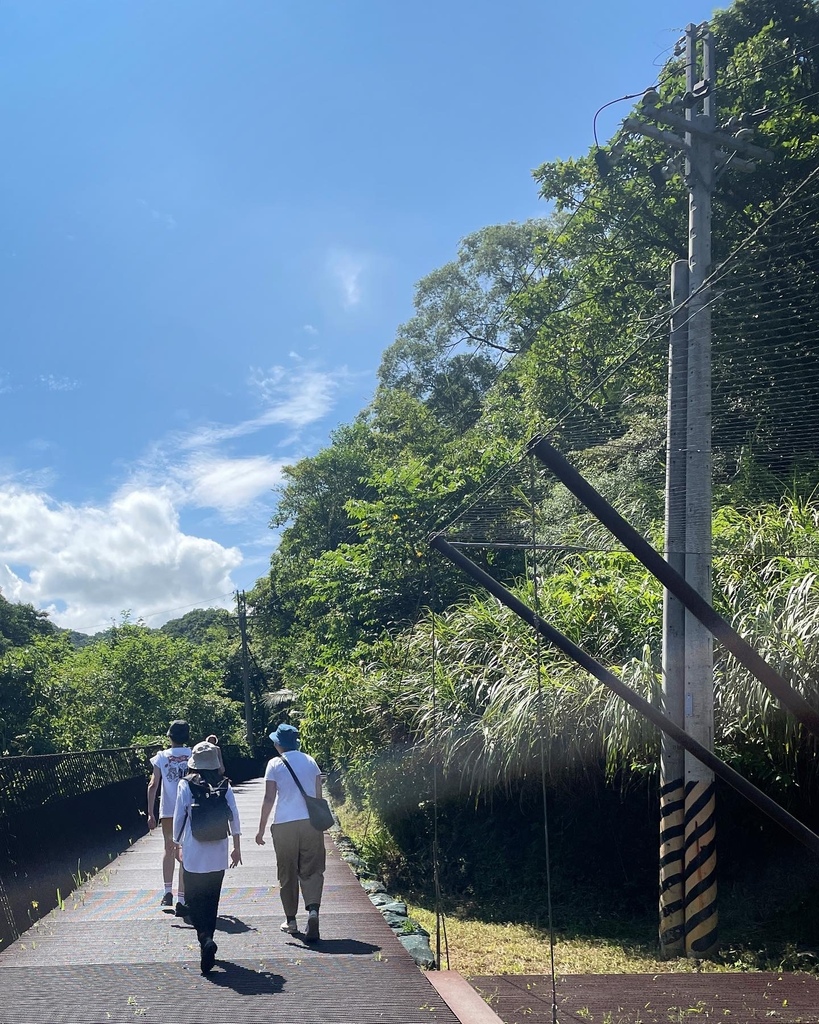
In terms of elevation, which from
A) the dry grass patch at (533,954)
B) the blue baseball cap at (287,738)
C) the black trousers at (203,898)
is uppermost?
the blue baseball cap at (287,738)

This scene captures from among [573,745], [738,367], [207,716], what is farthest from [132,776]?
[207,716]

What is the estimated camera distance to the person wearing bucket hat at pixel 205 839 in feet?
18.6

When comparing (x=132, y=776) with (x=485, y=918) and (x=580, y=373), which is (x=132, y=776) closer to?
(x=485, y=918)

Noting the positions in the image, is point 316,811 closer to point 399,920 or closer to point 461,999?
point 399,920

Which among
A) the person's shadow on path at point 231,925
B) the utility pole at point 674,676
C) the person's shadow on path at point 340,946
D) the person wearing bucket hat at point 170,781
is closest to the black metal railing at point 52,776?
the person wearing bucket hat at point 170,781

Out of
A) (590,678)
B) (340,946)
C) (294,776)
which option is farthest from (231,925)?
(590,678)

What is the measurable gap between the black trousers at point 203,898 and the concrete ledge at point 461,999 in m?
1.30

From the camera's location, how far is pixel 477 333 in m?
40.7

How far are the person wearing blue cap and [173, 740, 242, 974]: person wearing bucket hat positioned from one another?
0.45 metres

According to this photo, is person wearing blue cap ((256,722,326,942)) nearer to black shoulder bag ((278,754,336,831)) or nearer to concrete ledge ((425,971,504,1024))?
black shoulder bag ((278,754,336,831))

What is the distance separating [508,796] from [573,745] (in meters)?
1.16

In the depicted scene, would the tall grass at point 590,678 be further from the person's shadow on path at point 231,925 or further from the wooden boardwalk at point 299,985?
the person's shadow on path at point 231,925

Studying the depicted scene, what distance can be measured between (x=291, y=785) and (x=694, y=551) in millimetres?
3652

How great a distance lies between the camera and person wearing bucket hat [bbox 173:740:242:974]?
18.6 ft
